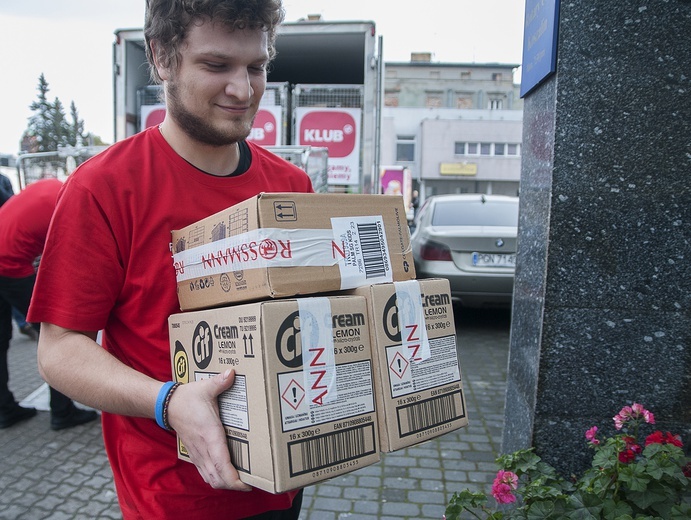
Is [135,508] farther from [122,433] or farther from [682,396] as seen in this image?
[682,396]

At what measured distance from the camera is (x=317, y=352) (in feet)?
3.82

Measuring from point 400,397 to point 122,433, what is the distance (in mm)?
750

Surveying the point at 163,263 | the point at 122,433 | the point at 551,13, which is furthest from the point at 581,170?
the point at 122,433

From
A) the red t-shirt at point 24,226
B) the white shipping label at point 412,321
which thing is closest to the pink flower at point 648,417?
the white shipping label at point 412,321

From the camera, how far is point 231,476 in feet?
3.64

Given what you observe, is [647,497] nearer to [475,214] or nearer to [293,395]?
[293,395]

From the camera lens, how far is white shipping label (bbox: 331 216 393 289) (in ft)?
4.30

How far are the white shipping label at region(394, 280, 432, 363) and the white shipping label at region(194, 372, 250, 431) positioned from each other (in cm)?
39

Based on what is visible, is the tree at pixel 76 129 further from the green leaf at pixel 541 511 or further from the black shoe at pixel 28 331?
the green leaf at pixel 541 511

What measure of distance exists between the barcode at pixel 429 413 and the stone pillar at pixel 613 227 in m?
0.88

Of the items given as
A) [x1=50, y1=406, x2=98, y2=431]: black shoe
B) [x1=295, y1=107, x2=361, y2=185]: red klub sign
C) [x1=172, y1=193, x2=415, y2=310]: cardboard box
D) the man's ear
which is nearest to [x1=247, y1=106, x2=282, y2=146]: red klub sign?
[x1=295, y1=107, x2=361, y2=185]: red klub sign

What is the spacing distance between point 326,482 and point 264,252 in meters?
2.24

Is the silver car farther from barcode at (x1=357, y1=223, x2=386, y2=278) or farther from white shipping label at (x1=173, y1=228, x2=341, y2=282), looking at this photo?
white shipping label at (x1=173, y1=228, x2=341, y2=282)

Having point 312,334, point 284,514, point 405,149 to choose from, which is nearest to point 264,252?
point 312,334
